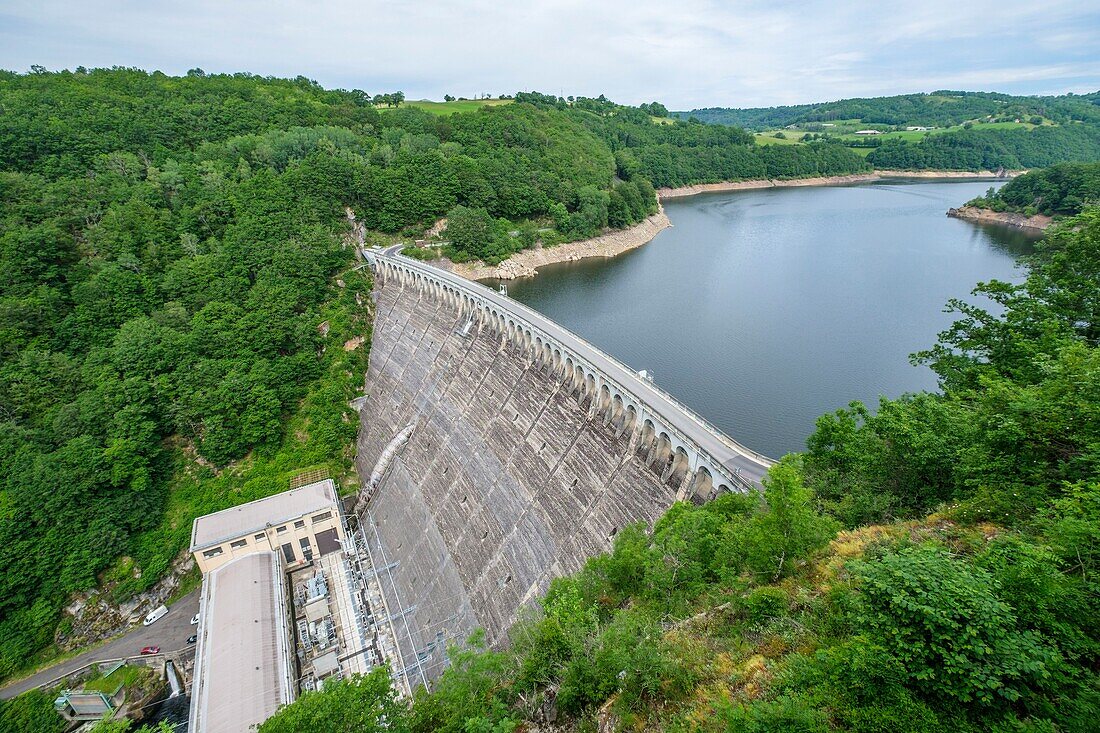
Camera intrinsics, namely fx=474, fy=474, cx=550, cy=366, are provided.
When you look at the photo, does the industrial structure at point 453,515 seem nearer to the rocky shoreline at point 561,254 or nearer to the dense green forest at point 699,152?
the rocky shoreline at point 561,254

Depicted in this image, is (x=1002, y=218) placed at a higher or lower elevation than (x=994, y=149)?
lower

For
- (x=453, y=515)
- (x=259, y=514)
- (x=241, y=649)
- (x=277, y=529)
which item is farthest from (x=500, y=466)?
(x=259, y=514)

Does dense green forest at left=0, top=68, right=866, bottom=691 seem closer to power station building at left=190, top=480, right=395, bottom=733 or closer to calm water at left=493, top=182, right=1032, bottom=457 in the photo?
power station building at left=190, top=480, right=395, bottom=733

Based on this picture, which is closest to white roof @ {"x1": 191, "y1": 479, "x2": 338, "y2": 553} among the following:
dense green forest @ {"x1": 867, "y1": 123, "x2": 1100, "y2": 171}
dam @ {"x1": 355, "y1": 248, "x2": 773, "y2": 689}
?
dam @ {"x1": 355, "y1": 248, "x2": 773, "y2": 689}

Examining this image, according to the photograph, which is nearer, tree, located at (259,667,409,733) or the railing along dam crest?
tree, located at (259,667,409,733)

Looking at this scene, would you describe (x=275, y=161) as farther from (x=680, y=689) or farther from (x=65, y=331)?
(x=680, y=689)

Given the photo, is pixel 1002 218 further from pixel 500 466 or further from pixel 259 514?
pixel 259 514

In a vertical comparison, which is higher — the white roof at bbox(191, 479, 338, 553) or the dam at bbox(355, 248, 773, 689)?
the dam at bbox(355, 248, 773, 689)
